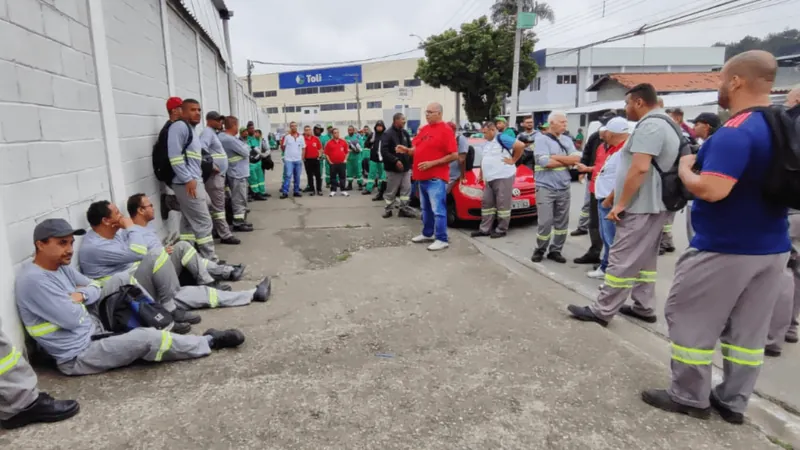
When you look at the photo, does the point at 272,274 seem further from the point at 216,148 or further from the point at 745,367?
the point at 745,367

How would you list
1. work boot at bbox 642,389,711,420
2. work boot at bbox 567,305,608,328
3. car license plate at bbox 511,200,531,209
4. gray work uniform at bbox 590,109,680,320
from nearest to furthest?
work boot at bbox 642,389,711,420 < gray work uniform at bbox 590,109,680,320 < work boot at bbox 567,305,608,328 < car license plate at bbox 511,200,531,209

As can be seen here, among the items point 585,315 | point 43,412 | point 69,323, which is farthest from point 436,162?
point 43,412

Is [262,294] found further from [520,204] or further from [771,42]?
[771,42]

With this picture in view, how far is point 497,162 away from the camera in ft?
24.7

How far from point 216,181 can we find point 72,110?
10.2ft

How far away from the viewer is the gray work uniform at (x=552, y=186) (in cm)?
614

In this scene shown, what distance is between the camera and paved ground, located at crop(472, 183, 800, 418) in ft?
10.7

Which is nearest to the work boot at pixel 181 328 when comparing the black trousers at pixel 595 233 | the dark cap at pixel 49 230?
the dark cap at pixel 49 230

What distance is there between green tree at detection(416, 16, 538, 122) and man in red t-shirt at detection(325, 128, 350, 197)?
58.7 ft

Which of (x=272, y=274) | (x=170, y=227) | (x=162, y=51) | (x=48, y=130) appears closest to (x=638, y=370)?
(x=272, y=274)

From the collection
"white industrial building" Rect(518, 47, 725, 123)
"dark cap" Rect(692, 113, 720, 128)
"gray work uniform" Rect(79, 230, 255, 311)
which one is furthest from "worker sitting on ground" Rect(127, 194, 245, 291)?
"white industrial building" Rect(518, 47, 725, 123)

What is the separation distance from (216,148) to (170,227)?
4.03 feet

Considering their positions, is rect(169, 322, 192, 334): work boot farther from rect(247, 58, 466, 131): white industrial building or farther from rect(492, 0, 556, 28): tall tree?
rect(247, 58, 466, 131): white industrial building

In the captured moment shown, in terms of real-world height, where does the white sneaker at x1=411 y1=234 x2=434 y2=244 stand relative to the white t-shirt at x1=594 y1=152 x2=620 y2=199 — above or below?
below
